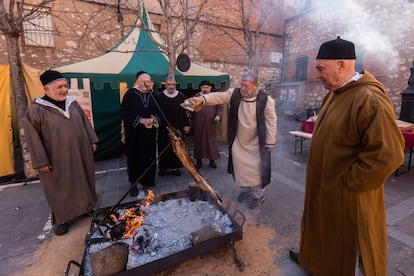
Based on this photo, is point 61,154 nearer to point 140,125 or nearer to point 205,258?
point 140,125

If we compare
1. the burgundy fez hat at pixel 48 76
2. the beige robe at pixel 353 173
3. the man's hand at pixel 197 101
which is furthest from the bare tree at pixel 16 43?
the beige robe at pixel 353 173

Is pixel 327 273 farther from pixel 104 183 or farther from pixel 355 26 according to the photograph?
pixel 355 26

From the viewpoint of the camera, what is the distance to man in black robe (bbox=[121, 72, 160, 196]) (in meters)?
3.94

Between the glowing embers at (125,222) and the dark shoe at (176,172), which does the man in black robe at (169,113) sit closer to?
the dark shoe at (176,172)

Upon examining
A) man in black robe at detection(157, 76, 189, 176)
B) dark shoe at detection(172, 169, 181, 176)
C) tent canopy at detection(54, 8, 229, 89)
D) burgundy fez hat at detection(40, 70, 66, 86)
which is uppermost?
tent canopy at detection(54, 8, 229, 89)

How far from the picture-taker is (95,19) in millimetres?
9508

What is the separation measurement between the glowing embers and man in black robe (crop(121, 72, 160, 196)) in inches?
42.1

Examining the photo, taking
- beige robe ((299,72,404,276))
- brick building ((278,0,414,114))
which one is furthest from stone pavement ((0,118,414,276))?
brick building ((278,0,414,114))

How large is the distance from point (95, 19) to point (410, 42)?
42.3 ft

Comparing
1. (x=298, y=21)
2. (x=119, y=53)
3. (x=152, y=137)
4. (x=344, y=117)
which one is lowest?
(x=152, y=137)

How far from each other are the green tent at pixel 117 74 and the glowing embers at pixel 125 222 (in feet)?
11.5

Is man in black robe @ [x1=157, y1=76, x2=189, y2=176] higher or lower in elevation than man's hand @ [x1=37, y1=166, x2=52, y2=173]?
higher

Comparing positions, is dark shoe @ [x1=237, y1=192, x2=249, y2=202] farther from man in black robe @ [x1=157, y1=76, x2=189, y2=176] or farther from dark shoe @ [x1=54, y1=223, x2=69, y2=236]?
dark shoe @ [x1=54, y1=223, x2=69, y2=236]

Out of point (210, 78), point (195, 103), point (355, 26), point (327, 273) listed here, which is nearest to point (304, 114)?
point (355, 26)
